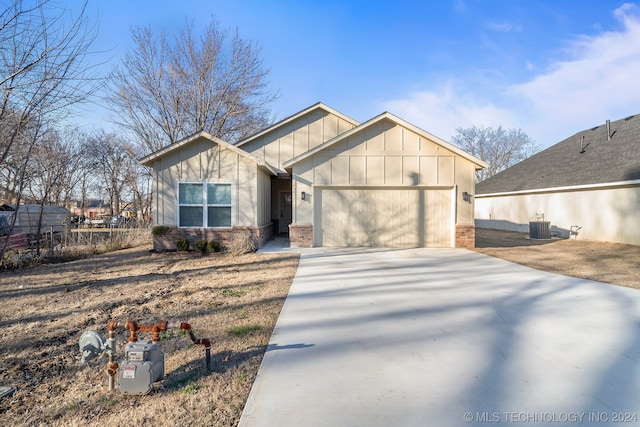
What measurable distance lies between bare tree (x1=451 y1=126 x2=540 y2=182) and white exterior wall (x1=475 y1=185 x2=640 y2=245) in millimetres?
22847

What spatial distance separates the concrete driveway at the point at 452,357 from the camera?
2527mm

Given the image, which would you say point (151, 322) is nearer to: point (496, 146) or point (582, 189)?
point (582, 189)

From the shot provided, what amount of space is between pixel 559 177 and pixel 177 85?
22.6m

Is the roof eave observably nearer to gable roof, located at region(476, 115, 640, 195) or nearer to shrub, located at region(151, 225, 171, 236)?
gable roof, located at region(476, 115, 640, 195)

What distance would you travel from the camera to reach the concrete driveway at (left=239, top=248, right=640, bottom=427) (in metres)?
2.53

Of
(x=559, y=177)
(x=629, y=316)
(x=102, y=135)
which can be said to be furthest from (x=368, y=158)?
(x=102, y=135)

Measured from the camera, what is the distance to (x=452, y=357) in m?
3.43

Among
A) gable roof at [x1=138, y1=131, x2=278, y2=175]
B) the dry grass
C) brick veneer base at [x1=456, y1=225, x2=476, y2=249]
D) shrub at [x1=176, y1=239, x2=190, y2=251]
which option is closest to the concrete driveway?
the dry grass

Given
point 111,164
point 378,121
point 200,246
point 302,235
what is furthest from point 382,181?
point 111,164

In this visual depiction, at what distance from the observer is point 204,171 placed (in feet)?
36.7

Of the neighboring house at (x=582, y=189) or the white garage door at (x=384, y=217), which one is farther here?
the neighboring house at (x=582, y=189)

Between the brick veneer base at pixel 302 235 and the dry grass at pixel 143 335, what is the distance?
304 centimetres

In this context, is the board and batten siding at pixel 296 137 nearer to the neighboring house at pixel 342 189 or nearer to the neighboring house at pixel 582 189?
the neighboring house at pixel 342 189

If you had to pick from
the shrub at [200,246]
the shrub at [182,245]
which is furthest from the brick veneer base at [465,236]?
the shrub at [182,245]
